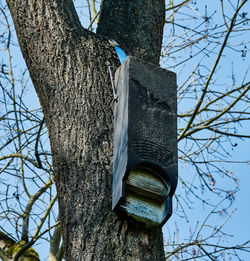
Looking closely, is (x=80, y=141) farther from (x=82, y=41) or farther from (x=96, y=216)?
(x=82, y=41)

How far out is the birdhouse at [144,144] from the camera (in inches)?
60.2

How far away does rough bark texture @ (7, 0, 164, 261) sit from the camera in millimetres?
1478

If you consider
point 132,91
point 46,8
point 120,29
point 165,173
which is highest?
point 120,29

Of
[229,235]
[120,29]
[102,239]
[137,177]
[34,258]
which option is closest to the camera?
[102,239]

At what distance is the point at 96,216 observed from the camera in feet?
4.90

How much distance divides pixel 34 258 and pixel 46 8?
182 cm

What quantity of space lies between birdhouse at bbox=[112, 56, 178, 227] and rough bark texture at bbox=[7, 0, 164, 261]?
4 cm

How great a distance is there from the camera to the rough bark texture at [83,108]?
148 centimetres

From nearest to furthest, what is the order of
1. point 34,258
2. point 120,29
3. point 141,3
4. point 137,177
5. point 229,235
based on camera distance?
point 137,177
point 120,29
point 141,3
point 34,258
point 229,235

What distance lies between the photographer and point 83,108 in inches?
67.1

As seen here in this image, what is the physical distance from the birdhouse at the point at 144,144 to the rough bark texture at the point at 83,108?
0.15 feet

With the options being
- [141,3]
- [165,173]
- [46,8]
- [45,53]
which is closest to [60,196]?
[165,173]

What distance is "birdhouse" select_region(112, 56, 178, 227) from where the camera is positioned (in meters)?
1.53

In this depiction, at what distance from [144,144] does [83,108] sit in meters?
0.25
